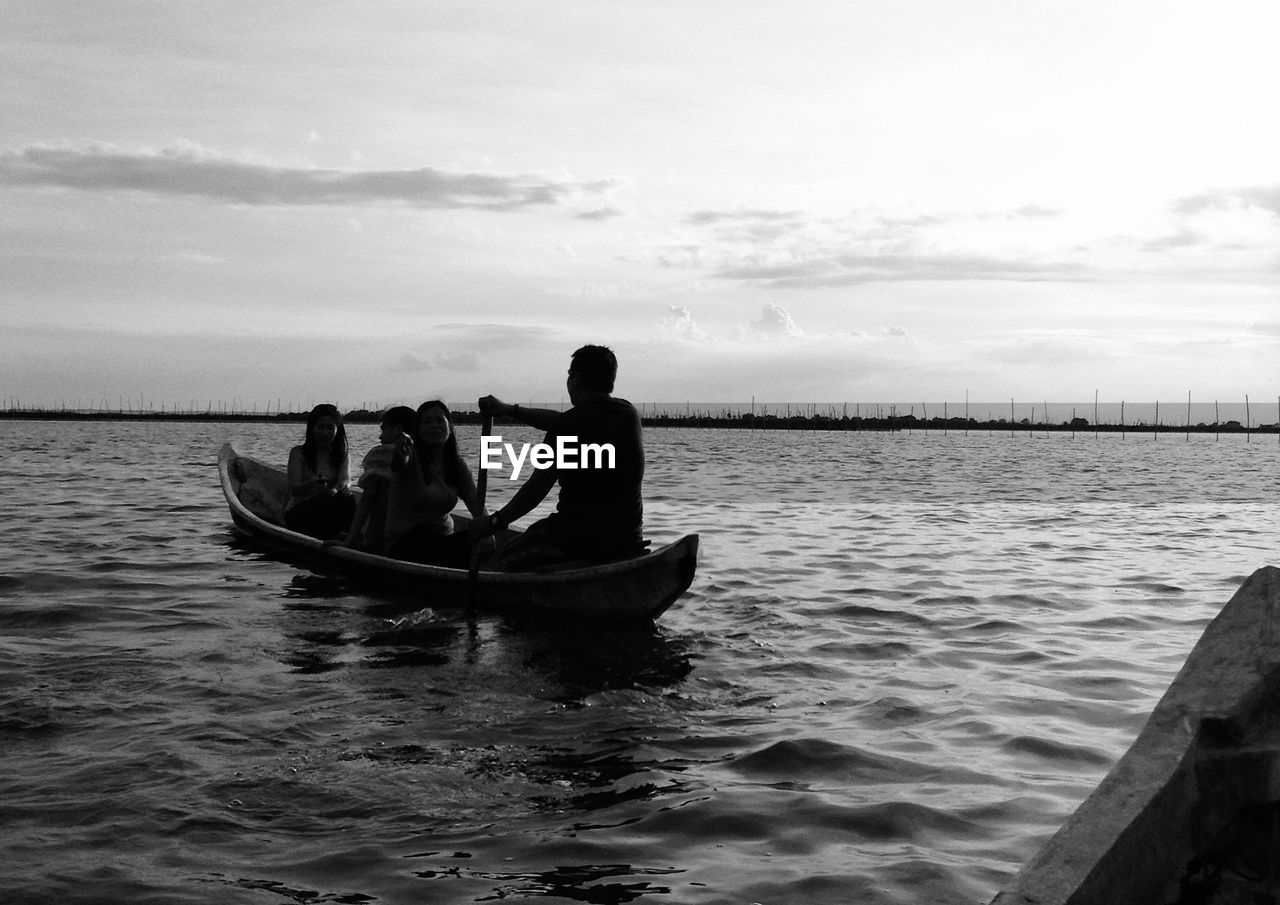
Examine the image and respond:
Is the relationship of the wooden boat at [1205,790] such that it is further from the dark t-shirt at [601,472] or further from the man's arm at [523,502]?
the man's arm at [523,502]

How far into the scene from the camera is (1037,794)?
15.6 ft

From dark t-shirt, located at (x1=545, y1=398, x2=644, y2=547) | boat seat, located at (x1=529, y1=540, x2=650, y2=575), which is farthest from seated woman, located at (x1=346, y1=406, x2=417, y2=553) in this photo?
dark t-shirt, located at (x1=545, y1=398, x2=644, y2=547)

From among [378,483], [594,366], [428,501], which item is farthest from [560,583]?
[378,483]

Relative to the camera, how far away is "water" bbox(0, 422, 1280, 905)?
3990 millimetres

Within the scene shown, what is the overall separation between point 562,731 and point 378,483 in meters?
4.92

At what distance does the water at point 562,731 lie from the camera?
13.1 feet

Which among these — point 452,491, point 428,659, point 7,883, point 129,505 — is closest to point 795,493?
point 129,505

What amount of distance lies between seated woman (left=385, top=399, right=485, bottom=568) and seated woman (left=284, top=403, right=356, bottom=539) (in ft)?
7.07

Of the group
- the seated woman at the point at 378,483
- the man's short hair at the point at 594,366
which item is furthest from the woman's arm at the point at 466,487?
the man's short hair at the point at 594,366

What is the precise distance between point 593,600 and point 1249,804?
5503mm

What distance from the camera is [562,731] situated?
571 centimetres

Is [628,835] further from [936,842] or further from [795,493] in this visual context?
[795,493]

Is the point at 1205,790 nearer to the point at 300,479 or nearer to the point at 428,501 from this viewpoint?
the point at 428,501

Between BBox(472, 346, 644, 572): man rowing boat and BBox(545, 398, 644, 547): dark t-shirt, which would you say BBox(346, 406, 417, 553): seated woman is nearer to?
BBox(472, 346, 644, 572): man rowing boat
